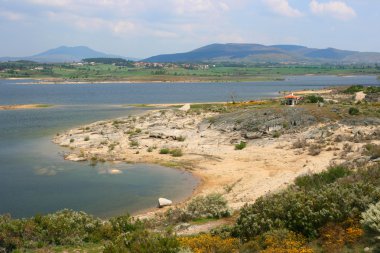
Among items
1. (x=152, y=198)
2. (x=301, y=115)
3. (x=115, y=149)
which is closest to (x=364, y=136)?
(x=301, y=115)

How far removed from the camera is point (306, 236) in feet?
41.6

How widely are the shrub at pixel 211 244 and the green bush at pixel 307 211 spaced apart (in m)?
0.96

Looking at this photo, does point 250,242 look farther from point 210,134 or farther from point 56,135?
point 56,135

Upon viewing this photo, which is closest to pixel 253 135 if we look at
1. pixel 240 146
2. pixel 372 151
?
pixel 240 146

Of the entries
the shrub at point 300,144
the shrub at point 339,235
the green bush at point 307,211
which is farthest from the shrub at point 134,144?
the shrub at point 339,235

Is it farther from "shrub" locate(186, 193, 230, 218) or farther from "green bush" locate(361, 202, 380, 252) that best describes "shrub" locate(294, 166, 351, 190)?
"green bush" locate(361, 202, 380, 252)

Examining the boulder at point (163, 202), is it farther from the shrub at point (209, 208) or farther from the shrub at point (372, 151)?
→ the shrub at point (372, 151)

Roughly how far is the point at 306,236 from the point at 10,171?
93.1ft

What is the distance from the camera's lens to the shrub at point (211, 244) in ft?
39.4

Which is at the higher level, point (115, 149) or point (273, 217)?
point (273, 217)

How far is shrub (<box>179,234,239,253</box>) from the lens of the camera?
12.0 m

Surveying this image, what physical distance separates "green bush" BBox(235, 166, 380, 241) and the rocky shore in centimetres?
860

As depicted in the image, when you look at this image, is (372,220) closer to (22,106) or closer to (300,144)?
(300,144)

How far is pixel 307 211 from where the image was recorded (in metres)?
13.1
